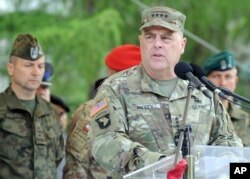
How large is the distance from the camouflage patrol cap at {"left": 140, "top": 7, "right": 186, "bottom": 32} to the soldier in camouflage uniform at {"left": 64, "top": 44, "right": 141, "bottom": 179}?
164 centimetres

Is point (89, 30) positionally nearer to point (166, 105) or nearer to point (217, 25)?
point (217, 25)

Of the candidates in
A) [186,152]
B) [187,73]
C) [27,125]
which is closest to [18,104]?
[27,125]

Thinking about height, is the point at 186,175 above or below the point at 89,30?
below

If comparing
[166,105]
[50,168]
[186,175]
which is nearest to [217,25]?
[50,168]

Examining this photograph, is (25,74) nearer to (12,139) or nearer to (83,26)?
(12,139)

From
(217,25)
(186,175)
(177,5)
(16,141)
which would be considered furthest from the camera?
(217,25)

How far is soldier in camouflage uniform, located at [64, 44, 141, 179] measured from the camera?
6.18 meters

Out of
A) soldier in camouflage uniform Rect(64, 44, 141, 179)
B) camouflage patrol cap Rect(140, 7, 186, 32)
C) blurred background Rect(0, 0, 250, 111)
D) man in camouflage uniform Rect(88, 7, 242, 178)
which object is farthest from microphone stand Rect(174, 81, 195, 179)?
blurred background Rect(0, 0, 250, 111)

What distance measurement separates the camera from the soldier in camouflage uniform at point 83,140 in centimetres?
618

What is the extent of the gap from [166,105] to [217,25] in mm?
7172

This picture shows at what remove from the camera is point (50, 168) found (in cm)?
611

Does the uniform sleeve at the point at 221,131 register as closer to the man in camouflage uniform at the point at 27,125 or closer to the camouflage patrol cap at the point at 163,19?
the camouflage patrol cap at the point at 163,19

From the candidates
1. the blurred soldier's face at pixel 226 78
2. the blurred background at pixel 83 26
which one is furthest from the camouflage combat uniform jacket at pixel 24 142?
the blurred background at pixel 83 26

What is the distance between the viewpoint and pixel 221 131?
4566mm
